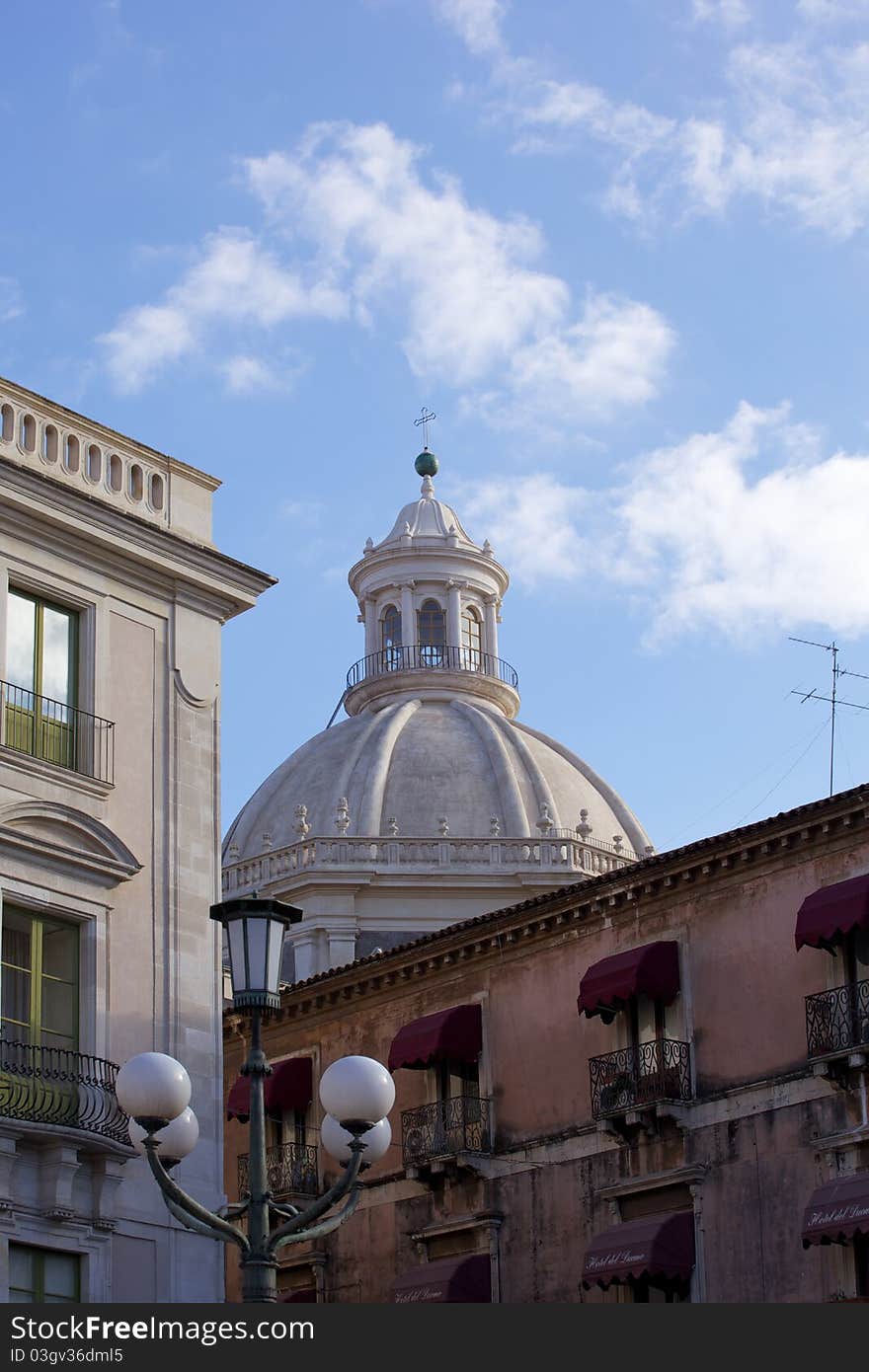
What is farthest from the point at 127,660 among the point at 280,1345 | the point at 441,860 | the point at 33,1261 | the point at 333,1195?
the point at 441,860

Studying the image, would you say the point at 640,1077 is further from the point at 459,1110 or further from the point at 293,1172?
the point at 293,1172

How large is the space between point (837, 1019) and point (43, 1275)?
1230 centimetres

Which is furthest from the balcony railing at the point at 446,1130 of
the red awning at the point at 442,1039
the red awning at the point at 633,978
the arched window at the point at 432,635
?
the arched window at the point at 432,635

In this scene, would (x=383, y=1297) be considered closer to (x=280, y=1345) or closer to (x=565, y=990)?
(x=565, y=990)

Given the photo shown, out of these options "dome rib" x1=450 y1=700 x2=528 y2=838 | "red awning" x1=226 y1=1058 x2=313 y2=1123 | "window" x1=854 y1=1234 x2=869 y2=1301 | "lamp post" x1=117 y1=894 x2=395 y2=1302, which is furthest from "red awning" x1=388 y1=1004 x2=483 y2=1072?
"dome rib" x1=450 y1=700 x2=528 y2=838

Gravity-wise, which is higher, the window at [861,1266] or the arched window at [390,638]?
the arched window at [390,638]

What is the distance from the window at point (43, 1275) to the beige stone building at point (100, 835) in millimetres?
21

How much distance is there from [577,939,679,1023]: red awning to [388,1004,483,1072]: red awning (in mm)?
2821

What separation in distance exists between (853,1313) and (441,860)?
138ft

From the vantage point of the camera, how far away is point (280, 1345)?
15156mm

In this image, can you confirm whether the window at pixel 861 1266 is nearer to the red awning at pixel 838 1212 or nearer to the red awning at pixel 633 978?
the red awning at pixel 838 1212

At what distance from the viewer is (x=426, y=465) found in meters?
77.6

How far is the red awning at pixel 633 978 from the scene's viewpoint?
114 ft

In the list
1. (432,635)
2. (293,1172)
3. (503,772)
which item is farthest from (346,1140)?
(432,635)
